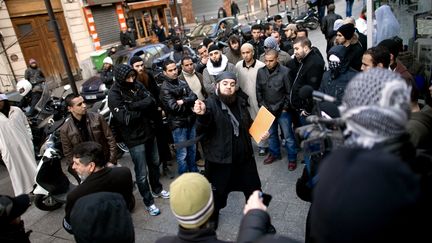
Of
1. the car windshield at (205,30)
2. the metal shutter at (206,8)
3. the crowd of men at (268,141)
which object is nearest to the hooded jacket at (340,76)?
the crowd of men at (268,141)

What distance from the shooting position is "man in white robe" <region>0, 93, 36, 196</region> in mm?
5098

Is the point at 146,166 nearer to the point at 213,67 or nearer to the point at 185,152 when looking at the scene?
the point at 185,152

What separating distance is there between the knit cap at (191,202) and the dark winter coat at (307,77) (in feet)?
9.91

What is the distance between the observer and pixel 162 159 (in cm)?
558

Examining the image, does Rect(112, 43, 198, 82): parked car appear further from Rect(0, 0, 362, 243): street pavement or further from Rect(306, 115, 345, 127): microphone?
Rect(306, 115, 345, 127): microphone

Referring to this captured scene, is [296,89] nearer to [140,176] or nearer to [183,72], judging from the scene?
[183,72]

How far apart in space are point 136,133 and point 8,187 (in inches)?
139

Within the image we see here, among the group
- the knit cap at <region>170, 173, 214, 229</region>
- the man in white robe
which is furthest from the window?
the knit cap at <region>170, 173, 214, 229</region>

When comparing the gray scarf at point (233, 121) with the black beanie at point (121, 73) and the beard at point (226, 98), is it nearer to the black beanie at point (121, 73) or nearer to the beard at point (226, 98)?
the beard at point (226, 98)

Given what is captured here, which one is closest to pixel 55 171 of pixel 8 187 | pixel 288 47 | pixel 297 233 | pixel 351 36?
pixel 8 187

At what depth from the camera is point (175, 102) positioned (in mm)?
4734

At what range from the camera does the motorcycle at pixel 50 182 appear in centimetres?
457

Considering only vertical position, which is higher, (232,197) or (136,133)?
(136,133)

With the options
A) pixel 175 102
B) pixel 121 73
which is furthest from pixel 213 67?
pixel 121 73
